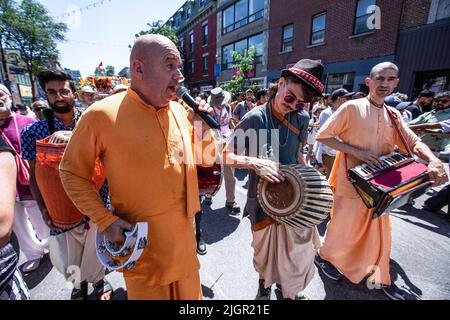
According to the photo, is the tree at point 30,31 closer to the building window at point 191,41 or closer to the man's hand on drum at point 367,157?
the building window at point 191,41

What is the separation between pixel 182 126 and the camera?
1.76 meters

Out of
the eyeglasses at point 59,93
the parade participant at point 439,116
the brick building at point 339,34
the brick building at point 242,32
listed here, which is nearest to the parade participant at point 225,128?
the eyeglasses at point 59,93

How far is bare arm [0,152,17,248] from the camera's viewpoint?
3.54ft

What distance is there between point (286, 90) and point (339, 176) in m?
1.39

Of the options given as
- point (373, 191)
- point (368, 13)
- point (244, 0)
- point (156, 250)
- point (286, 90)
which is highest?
point (244, 0)

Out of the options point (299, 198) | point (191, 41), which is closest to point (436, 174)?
point (299, 198)

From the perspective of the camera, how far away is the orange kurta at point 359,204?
2684mm

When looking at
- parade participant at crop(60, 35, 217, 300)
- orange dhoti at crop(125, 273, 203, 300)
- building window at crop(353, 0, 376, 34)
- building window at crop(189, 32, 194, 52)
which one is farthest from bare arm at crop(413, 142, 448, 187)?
building window at crop(189, 32, 194, 52)

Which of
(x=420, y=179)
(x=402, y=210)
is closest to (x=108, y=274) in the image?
(x=420, y=179)

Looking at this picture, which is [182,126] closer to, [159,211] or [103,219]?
[159,211]

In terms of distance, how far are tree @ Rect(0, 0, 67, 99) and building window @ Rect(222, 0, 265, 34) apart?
1594 centimetres

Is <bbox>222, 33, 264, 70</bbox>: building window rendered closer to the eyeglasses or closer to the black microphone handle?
the eyeglasses

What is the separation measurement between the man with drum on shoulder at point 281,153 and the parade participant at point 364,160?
0.62 m

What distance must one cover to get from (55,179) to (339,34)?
49.9 ft
